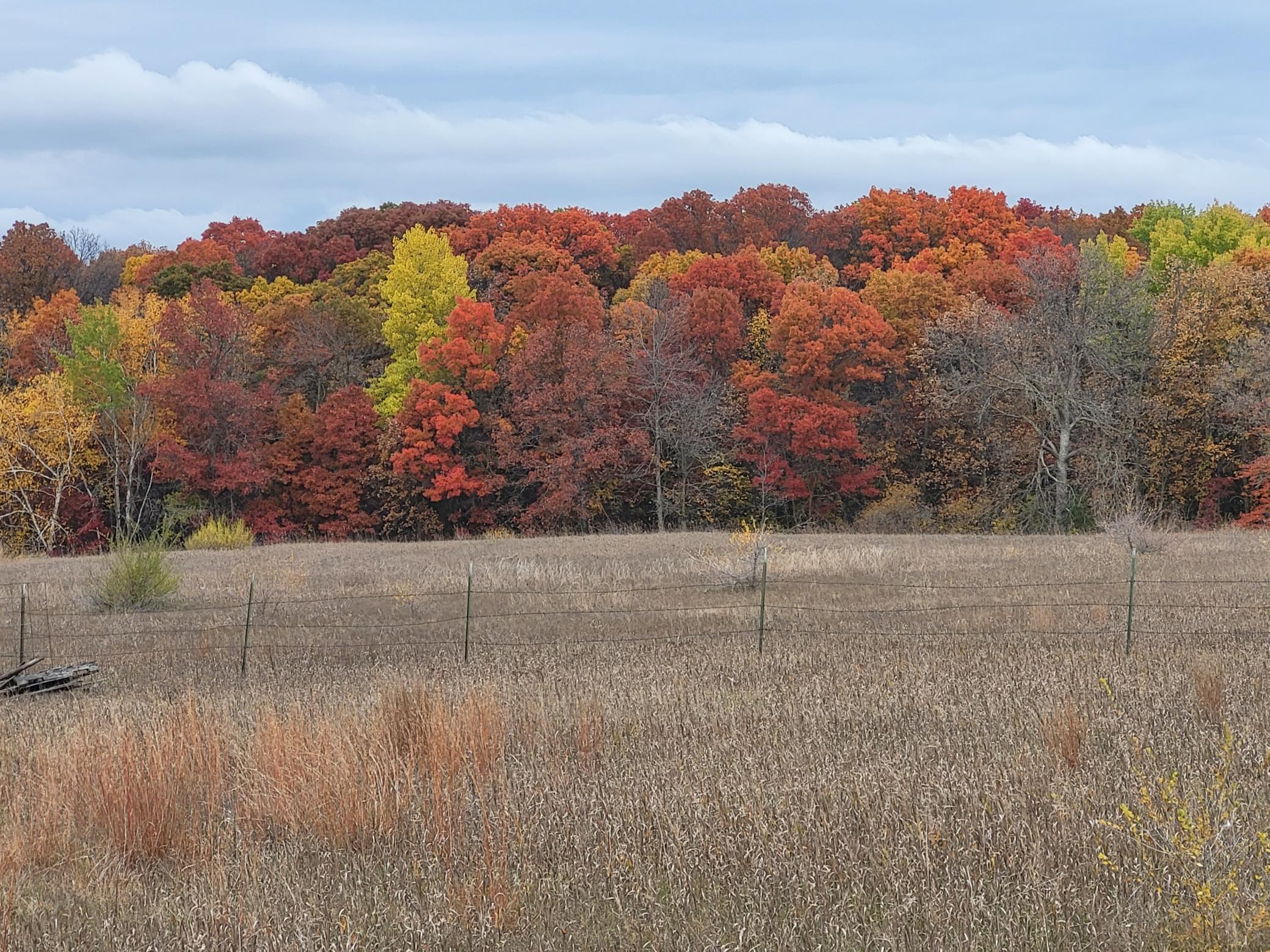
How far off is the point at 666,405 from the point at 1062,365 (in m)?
15.1

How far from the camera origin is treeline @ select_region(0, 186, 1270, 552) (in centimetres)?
4247

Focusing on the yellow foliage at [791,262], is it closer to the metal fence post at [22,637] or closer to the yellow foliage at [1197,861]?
A: the metal fence post at [22,637]

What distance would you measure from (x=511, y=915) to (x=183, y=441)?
4623cm

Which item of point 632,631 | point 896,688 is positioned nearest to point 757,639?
point 632,631

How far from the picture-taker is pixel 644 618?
1595 cm

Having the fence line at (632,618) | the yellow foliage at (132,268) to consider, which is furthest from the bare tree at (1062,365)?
the yellow foliage at (132,268)

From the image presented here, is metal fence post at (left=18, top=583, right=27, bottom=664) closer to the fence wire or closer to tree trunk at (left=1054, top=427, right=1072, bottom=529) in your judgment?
the fence wire

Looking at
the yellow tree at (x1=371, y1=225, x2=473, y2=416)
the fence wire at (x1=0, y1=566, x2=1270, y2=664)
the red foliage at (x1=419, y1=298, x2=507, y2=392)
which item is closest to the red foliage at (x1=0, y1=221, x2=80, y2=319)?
the yellow tree at (x1=371, y1=225, x2=473, y2=416)

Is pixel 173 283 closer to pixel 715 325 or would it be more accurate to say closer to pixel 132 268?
pixel 132 268

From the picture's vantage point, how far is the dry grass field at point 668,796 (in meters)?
4.82

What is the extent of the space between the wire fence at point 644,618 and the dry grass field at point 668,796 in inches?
12.5

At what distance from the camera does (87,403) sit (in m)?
47.8

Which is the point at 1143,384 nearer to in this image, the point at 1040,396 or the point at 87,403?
the point at 1040,396

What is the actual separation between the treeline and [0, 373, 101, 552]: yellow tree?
15cm
